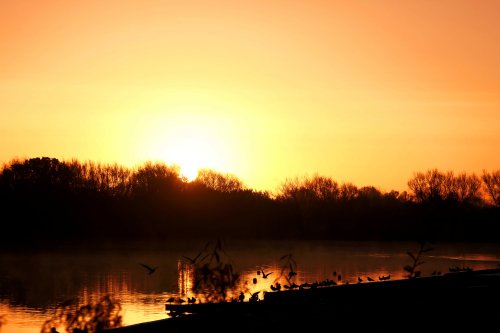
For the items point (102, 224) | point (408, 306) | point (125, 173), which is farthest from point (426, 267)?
point (125, 173)

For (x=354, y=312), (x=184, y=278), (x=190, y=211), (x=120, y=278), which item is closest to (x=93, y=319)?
(x=354, y=312)

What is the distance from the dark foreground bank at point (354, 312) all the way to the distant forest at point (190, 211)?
178 feet

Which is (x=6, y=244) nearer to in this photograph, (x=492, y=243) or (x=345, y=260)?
(x=345, y=260)

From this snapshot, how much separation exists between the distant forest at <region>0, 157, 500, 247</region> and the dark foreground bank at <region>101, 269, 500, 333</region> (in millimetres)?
54217

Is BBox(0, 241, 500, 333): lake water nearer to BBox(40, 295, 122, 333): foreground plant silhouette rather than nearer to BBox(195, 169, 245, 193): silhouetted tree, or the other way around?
BBox(40, 295, 122, 333): foreground plant silhouette

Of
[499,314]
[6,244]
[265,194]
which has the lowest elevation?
[499,314]

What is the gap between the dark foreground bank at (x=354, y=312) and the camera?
12242 millimetres

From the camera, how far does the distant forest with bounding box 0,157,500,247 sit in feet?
243

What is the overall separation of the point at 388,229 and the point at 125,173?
31.6 meters

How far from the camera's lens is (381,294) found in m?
17.6

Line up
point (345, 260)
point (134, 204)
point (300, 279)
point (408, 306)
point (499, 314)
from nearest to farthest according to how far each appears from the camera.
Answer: point (499, 314) → point (408, 306) → point (300, 279) → point (345, 260) → point (134, 204)

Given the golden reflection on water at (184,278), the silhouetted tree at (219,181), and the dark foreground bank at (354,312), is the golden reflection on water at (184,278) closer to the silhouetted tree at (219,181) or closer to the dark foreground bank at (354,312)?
the dark foreground bank at (354,312)

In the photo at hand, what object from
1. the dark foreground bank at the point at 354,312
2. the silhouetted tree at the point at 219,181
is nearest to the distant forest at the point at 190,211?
the silhouetted tree at the point at 219,181

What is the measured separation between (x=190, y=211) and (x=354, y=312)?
6781 cm
